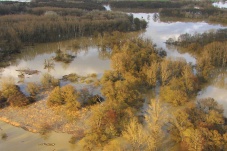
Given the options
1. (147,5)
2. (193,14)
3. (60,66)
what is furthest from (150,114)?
(147,5)

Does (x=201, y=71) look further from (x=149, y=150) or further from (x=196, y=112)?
(x=149, y=150)

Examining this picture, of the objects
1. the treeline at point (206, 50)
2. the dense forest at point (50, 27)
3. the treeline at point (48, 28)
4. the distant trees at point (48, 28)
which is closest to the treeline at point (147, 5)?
the dense forest at point (50, 27)

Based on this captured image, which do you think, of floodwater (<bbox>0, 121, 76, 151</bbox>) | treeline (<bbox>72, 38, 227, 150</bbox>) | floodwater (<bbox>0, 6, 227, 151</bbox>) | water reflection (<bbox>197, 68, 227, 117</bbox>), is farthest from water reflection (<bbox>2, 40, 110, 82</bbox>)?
water reflection (<bbox>197, 68, 227, 117</bbox>)

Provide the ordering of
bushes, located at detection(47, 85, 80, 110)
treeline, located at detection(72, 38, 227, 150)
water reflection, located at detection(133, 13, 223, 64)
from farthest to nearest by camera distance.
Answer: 1. water reflection, located at detection(133, 13, 223, 64)
2. bushes, located at detection(47, 85, 80, 110)
3. treeline, located at detection(72, 38, 227, 150)

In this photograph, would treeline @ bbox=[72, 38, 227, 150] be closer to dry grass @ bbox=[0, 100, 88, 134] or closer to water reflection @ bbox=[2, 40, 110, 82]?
dry grass @ bbox=[0, 100, 88, 134]

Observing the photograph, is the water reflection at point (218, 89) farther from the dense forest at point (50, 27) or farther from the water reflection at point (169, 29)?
the dense forest at point (50, 27)

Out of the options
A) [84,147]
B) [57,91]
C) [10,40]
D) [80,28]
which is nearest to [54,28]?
[80,28]
